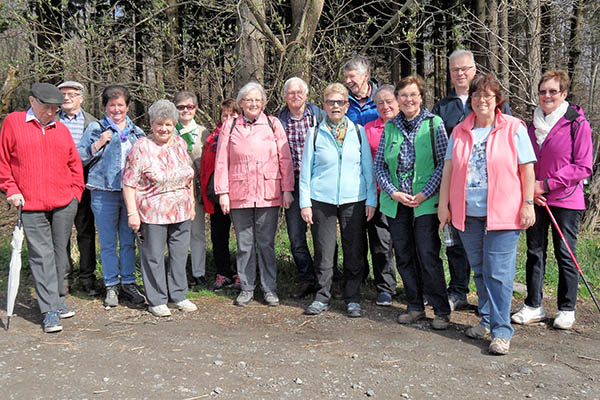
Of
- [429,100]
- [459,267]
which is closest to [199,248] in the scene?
[459,267]

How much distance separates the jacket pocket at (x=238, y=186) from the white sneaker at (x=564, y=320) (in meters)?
2.90

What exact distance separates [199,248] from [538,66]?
563 cm

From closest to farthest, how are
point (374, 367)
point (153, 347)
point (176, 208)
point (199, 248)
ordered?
point (374, 367)
point (153, 347)
point (176, 208)
point (199, 248)

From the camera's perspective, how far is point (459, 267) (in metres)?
5.20

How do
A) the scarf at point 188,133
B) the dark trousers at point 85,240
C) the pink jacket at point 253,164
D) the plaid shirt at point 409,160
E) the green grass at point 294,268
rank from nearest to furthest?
the plaid shirt at point 409,160 < the pink jacket at point 253,164 < the dark trousers at point 85,240 < the scarf at point 188,133 < the green grass at point 294,268

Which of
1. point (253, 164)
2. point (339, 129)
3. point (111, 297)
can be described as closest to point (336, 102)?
point (339, 129)

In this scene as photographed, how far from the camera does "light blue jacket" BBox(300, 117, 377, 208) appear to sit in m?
4.89

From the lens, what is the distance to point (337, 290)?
573 cm

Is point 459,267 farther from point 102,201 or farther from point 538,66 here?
point 538,66

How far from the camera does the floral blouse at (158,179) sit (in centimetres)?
492

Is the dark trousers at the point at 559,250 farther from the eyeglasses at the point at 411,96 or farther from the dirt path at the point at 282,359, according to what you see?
the eyeglasses at the point at 411,96

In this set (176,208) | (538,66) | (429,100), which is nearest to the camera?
(176,208)

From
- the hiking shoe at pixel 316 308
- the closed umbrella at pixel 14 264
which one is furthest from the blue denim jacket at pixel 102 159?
the hiking shoe at pixel 316 308

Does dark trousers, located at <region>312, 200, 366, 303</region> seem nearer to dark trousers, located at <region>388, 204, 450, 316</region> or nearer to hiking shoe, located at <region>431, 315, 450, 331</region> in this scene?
dark trousers, located at <region>388, 204, 450, 316</region>
